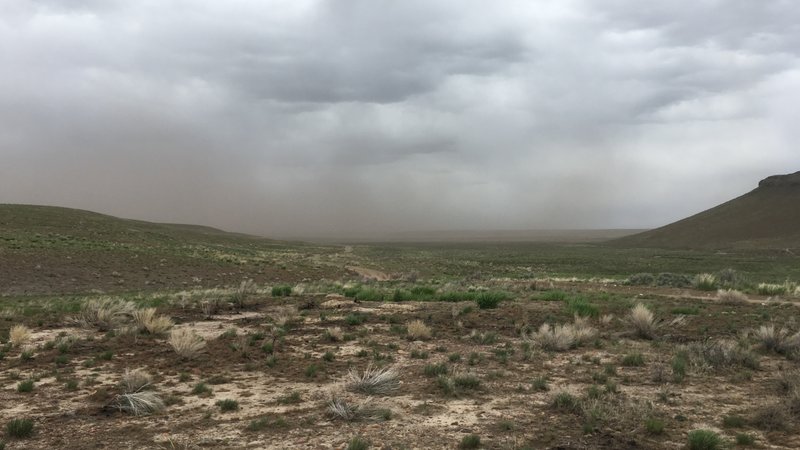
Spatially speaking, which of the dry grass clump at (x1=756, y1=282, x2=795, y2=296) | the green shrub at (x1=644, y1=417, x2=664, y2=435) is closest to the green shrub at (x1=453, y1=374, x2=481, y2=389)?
the green shrub at (x1=644, y1=417, x2=664, y2=435)

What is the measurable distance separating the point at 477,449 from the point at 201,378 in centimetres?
593

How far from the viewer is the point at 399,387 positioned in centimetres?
926

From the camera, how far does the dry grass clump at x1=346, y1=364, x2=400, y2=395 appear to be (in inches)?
348

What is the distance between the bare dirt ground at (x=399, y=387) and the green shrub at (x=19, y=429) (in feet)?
0.50

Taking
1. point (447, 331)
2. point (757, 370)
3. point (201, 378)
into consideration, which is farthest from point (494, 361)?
point (201, 378)

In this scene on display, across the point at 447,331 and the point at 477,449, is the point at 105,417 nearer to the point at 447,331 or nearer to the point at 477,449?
the point at 477,449

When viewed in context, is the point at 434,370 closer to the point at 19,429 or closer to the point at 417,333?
the point at 417,333

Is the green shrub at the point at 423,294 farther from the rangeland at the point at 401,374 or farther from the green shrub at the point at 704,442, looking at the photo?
the green shrub at the point at 704,442

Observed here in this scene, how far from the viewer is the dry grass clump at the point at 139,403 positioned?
787 cm

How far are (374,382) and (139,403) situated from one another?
3.82m

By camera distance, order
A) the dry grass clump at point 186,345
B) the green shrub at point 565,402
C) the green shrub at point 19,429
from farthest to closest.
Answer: the dry grass clump at point 186,345 < the green shrub at point 565,402 < the green shrub at point 19,429

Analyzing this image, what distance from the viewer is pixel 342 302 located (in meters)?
19.6

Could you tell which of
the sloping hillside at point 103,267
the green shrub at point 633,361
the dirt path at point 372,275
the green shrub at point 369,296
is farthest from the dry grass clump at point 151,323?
the dirt path at point 372,275

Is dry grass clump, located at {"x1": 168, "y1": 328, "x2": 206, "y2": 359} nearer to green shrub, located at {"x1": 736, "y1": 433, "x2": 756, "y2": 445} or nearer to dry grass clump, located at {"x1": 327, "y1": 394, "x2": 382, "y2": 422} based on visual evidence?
dry grass clump, located at {"x1": 327, "y1": 394, "x2": 382, "y2": 422}
